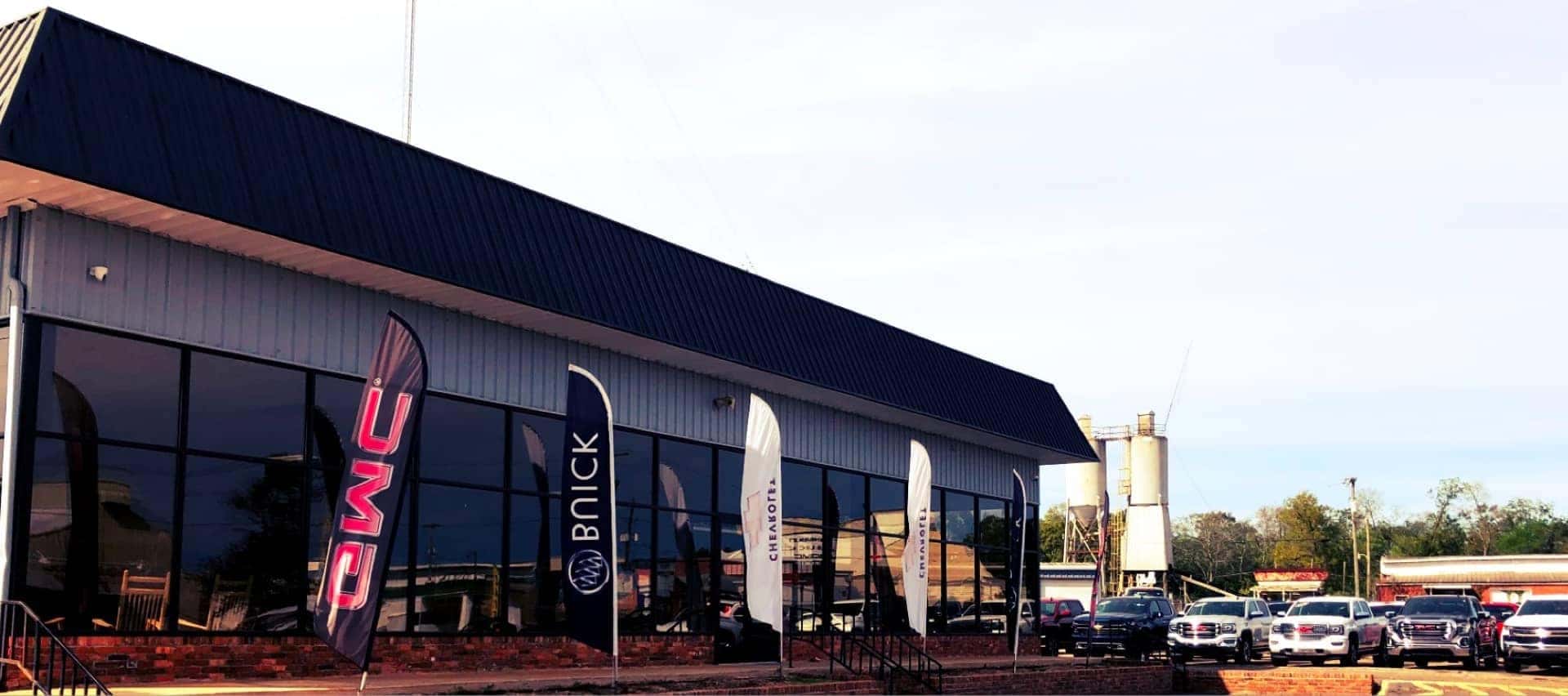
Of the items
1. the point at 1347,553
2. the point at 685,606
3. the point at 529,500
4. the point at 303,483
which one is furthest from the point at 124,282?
the point at 1347,553

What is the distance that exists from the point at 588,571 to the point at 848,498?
1256cm

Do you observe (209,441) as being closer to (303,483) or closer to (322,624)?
(303,483)

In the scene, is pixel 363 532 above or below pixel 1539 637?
above

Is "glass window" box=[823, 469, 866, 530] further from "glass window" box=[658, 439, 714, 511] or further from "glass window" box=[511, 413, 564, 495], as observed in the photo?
"glass window" box=[511, 413, 564, 495]

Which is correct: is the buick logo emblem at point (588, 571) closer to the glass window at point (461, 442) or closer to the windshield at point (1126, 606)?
the glass window at point (461, 442)

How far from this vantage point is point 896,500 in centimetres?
3155

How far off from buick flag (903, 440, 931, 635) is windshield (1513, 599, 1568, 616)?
1616 centimetres

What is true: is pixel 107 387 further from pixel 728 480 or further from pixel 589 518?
pixel 728 480

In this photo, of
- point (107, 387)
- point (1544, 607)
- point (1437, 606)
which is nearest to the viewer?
point (107, 387)

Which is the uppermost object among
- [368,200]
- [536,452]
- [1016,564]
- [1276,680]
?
[368,200]

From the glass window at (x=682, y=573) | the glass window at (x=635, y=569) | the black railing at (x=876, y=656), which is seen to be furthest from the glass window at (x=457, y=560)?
the black railing at (x=876, y=656)

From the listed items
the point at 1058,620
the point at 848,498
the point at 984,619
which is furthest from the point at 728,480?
the point at 1058,620


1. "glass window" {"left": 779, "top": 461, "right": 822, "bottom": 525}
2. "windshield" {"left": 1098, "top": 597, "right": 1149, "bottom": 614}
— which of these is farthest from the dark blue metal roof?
"windshield" {"left": 1098, "top": 597, "right": 1149, "bottom": 614}

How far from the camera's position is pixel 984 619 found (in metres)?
34.8
